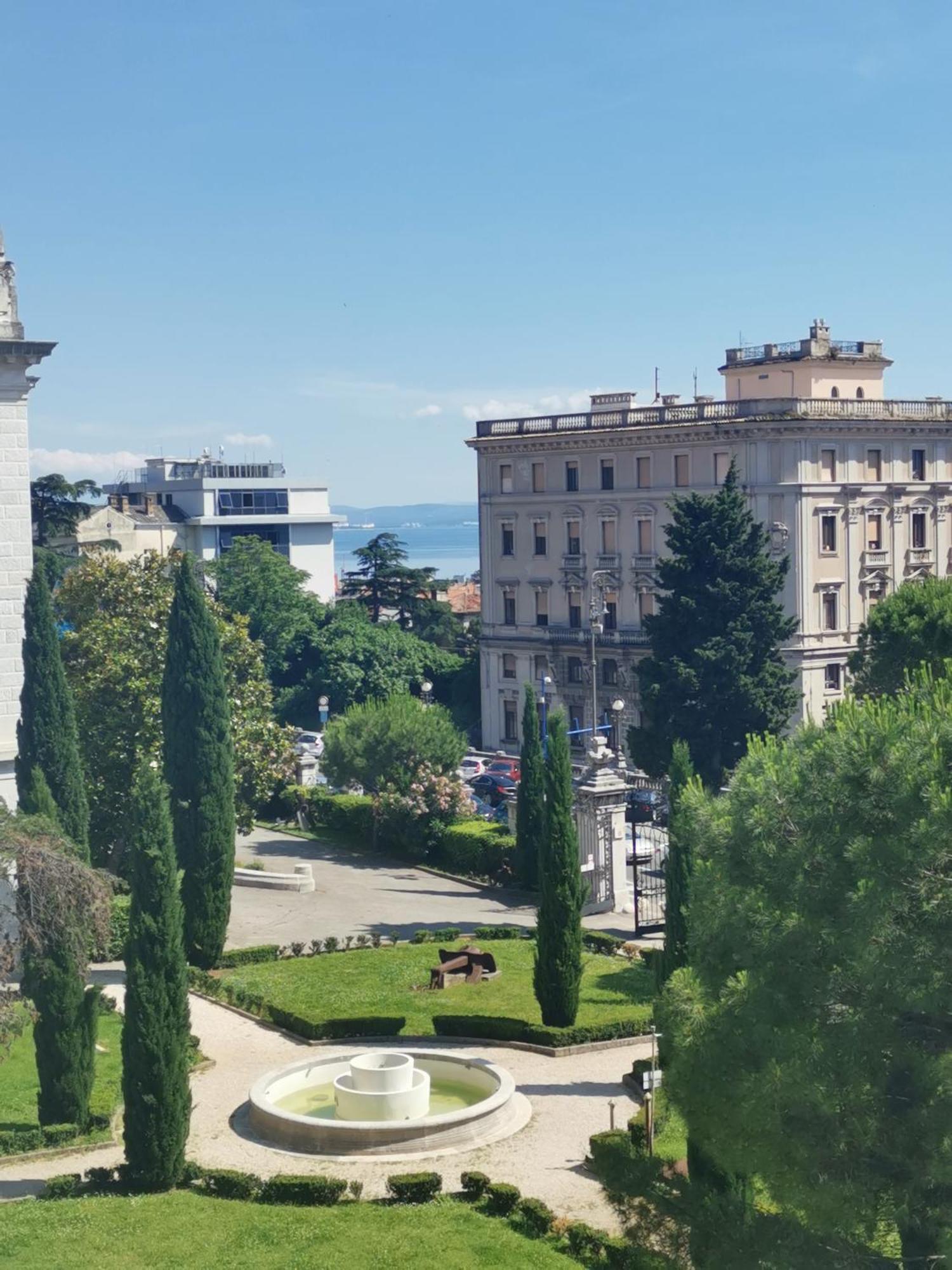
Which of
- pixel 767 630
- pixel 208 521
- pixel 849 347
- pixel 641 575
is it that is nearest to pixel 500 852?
pixel 767 630

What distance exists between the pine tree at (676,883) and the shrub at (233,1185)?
19.7ft

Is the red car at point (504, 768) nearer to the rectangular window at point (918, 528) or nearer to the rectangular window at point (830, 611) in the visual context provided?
the rectangular window at point (830, 611)

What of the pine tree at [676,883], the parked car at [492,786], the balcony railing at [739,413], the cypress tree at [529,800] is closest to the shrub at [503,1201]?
the pine tree at [676,883]

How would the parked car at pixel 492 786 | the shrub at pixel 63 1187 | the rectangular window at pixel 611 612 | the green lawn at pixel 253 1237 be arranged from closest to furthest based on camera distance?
1. the green lawn at pixel 253 1237
2. the shrub at pixel 63 1187
3. the parked car at pixel 492 786
4. the rectangular window at pixel 611 612

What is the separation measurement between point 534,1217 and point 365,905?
2125 centimetres

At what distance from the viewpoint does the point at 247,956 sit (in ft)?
120

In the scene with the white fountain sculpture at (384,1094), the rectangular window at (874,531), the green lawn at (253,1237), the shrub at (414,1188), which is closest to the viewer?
the green lawn at (253,1237)

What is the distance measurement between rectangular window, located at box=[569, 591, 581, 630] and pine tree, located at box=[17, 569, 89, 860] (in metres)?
40.3

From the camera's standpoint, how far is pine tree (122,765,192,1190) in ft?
75.8

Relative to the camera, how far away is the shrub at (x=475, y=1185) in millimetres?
22703

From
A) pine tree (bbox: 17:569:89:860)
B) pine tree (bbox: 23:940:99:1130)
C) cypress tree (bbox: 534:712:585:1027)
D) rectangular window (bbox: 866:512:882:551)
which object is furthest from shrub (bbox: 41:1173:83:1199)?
rectangular window (bbox: 866:512:882:551)

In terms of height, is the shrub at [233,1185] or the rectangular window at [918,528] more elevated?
the rectangular window at [918,528]

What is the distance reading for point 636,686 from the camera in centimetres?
7006

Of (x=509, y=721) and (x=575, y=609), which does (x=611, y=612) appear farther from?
(x=509, y=721)
